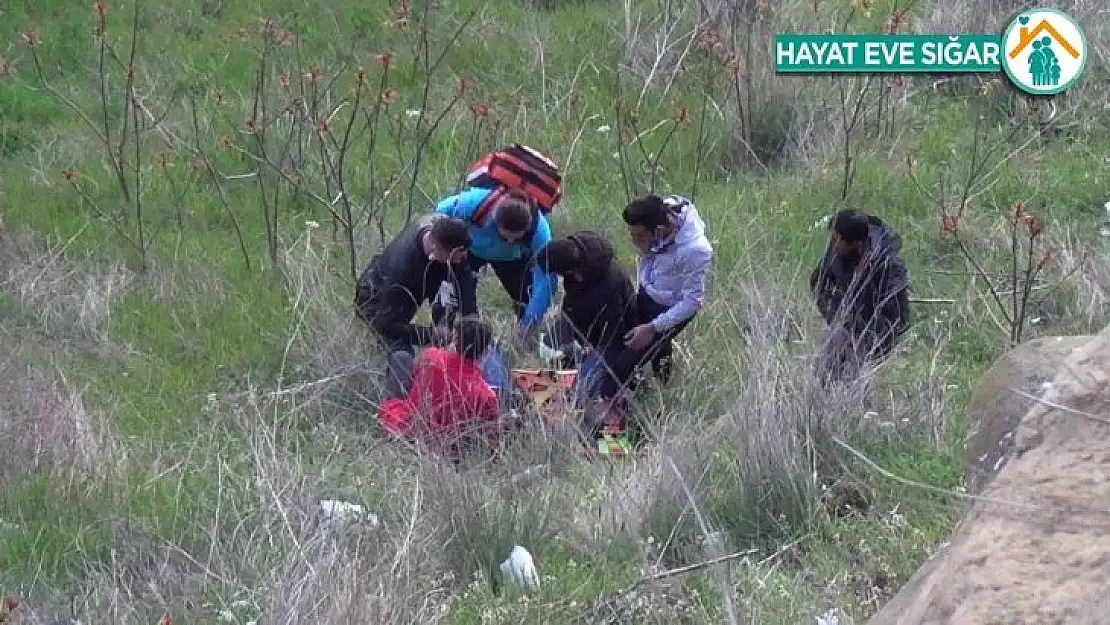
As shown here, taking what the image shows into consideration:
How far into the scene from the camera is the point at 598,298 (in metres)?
6.20

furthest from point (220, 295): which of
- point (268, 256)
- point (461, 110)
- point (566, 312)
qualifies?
point (461, 110)

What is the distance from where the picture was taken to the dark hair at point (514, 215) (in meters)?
6.25

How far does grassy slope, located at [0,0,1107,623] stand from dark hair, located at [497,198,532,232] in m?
0.85

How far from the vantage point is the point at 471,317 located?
5.83m

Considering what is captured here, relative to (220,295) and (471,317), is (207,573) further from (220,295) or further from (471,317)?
(220,295)

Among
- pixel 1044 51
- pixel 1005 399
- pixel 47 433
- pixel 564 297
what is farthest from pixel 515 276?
pixel 1044 51

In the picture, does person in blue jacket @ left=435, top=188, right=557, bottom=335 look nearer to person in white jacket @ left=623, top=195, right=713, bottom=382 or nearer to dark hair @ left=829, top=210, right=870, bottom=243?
person in white jacket @ left=623, top=195, right=713, bottom=382

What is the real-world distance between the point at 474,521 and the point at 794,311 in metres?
2.15

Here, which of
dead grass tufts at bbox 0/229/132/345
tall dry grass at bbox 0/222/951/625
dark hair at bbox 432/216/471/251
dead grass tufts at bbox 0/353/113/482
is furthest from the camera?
dead grass tufts at bbox 0/229/132/345

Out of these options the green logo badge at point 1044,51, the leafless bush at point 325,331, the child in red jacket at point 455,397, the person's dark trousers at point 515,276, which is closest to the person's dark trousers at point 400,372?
the child in red jacket at point 455,397

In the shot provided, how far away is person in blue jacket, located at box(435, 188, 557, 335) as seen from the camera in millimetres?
6305

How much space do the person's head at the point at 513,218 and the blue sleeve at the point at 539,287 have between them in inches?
5.5

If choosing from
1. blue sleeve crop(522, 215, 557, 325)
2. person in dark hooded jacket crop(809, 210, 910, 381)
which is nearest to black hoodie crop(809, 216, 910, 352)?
person in dark hooded jacket crop(809, 210, 910, 381)

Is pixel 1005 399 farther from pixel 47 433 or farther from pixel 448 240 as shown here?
pixel 47 433
